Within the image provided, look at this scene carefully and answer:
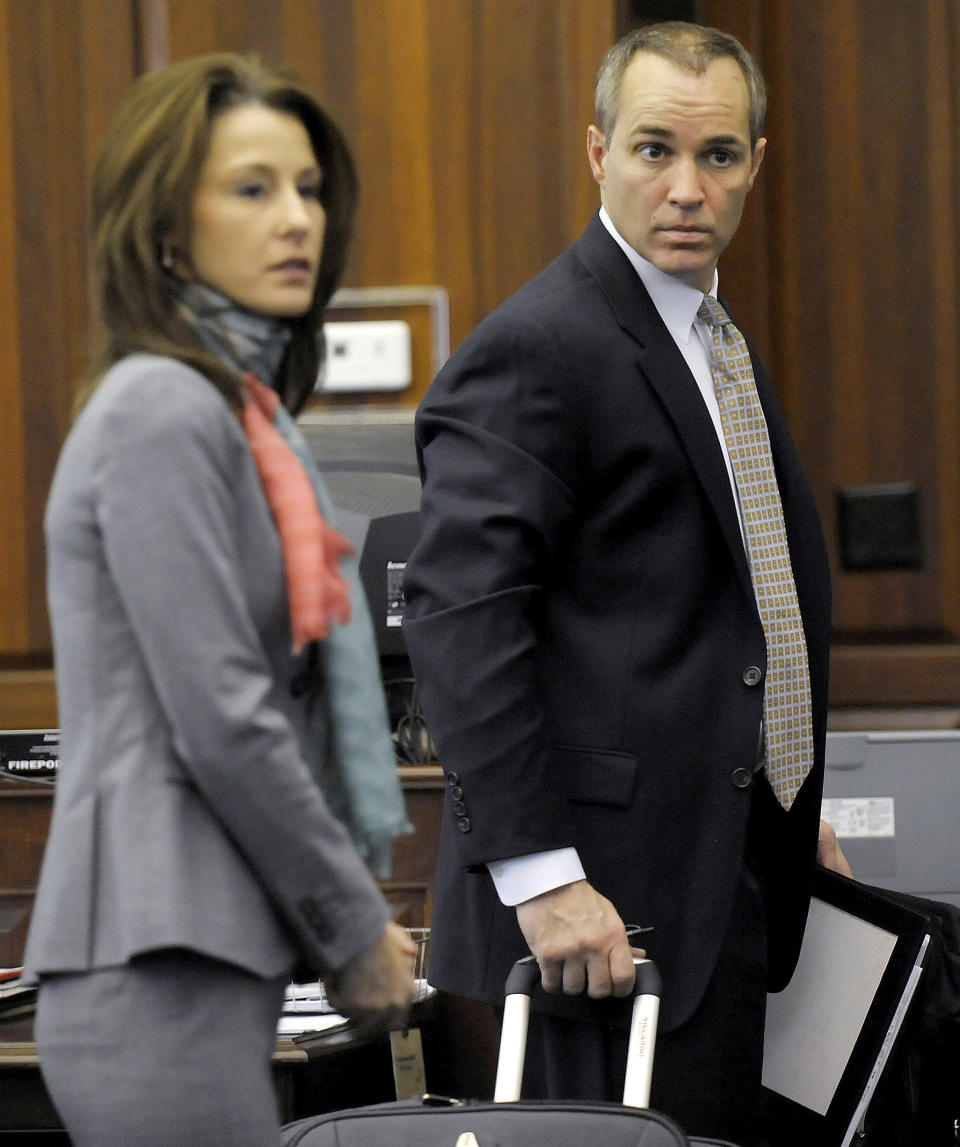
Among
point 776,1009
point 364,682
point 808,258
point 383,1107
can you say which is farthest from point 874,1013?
point 808,258

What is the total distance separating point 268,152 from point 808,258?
2.20 metres

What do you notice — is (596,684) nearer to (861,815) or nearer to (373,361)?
(861,815)

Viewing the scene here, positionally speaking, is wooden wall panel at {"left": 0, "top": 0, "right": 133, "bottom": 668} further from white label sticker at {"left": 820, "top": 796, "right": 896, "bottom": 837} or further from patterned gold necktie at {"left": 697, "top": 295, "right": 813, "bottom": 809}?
patterned gold necktie at {"left": 697, "top": 295, "right": 813, "bottom": 809}

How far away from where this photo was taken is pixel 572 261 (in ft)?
5.77

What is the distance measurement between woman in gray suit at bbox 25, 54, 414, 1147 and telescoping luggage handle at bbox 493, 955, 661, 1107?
17.2 inches

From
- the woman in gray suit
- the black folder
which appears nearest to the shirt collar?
the black folder

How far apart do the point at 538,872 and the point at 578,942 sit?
7cm

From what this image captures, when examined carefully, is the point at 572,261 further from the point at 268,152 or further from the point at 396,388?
the point at 396,388

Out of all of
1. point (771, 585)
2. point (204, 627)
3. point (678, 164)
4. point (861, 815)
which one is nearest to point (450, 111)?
point (678, 164)

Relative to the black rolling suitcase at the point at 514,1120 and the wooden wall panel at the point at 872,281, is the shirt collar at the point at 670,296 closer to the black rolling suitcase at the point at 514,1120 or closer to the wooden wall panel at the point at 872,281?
the black rolling suitcase at the point at 514,1120

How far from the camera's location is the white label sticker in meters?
2.45

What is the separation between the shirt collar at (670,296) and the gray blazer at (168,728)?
837 mm

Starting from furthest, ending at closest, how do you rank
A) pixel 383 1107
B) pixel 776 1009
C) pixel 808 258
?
pixel 808 258, pixel 776 1009, pixel 383 1107

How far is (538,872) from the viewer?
61.6 inches
